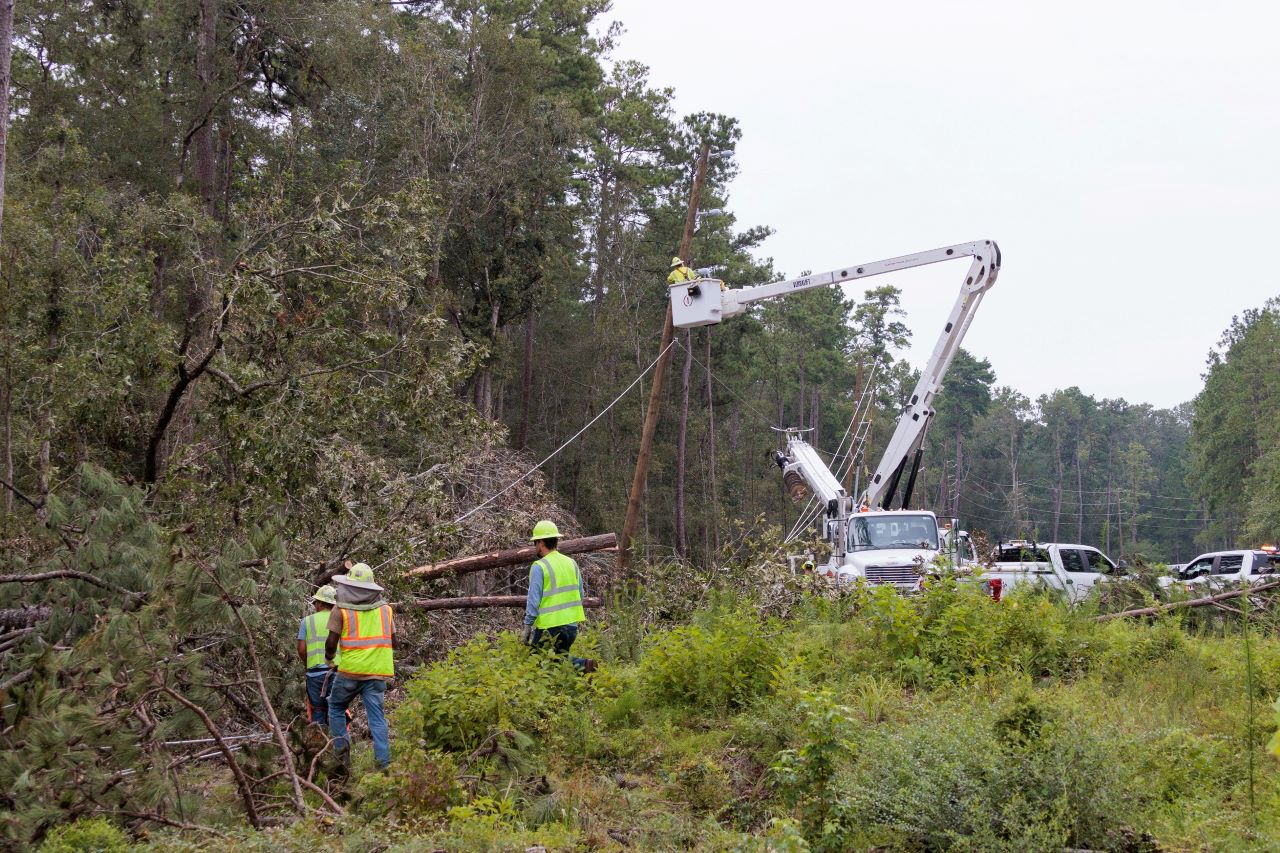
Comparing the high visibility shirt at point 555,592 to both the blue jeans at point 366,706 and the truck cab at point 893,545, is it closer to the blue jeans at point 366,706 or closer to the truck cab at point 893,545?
the blue jeans at point 366,706

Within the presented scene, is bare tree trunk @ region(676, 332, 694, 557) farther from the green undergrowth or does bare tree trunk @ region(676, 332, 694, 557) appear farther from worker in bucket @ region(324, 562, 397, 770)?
worker in bucket @ region(324, 562, 397, 770)

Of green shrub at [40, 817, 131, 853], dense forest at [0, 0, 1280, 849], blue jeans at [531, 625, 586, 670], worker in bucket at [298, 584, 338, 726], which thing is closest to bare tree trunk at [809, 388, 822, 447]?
dense forest at [0, 0, 1280, 849]

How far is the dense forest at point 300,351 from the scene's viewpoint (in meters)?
7.64

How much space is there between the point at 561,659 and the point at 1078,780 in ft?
12.8

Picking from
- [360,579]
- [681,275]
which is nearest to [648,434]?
[681,275]

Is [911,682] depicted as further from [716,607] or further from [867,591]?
[716,607]

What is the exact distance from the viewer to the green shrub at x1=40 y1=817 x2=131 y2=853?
5.28 m

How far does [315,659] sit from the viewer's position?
28.0 ft

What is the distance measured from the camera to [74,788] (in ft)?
18.9

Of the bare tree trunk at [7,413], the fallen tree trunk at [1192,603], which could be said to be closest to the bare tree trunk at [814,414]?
the fallen tree trunk at [1192,603]

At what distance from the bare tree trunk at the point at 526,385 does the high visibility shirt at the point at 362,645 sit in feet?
85.8

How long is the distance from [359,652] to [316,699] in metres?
1.18

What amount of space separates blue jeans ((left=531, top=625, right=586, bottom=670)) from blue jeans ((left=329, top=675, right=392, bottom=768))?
4.21 feet

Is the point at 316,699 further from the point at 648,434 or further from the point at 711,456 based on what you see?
the point at 711,456
